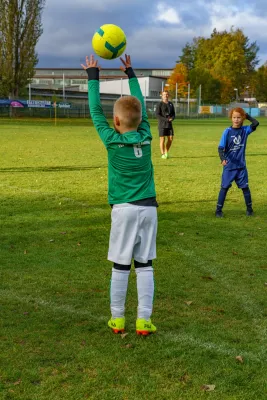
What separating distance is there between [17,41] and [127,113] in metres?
57.4

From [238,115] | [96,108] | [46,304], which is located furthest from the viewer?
[238,115]

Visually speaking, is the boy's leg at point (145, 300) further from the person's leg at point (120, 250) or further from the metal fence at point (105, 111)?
the metal fence at point (105, 111)

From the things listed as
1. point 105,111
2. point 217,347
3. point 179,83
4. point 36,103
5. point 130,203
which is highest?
point 179,83

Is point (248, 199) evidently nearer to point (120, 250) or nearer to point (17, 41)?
point (120, 250)

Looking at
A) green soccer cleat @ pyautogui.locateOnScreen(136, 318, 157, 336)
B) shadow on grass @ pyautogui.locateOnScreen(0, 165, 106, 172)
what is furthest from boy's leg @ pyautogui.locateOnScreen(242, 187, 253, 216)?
shadow on grass @ pyautogui.locateOnScreen(0, 165, 106, 172)

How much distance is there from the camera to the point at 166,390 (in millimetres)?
3502

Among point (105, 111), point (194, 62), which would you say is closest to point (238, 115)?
point (105, 111)

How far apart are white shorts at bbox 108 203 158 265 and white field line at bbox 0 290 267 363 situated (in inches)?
28.3

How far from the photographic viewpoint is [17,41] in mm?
57188

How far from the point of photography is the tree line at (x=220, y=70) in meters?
86.5

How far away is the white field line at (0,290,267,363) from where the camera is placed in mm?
4027

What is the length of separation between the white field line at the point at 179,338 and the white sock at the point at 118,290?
0.35 metres

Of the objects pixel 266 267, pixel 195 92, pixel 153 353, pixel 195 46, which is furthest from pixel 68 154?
pixel 195 46

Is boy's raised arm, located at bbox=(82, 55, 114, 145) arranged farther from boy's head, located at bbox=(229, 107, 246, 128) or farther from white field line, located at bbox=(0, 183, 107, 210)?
white field line, located at bbox=(0, 183, 107, 210)
